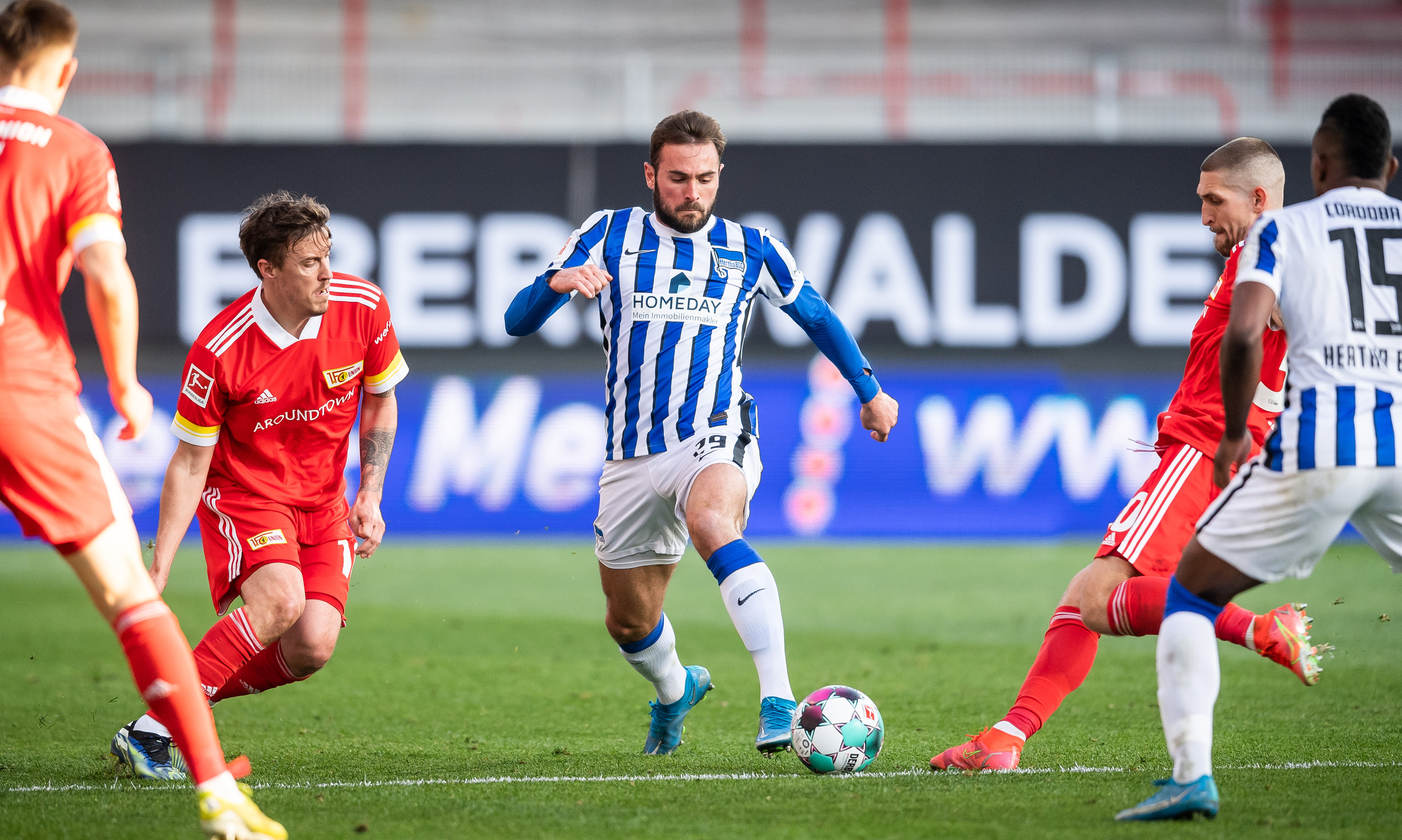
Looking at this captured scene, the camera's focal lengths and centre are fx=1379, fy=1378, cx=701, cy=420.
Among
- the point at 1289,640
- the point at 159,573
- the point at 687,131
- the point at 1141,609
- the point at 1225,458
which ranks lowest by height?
the point at 1289,640

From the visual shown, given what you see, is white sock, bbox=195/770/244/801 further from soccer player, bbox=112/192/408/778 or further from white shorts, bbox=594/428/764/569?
white shorts, bbox=594/428/764/569

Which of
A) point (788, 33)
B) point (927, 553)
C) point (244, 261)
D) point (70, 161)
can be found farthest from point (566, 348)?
point (70, 161)

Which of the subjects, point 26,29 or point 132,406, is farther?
point 26,29

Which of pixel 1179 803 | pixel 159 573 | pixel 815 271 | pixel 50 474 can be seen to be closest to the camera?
pixel 50 474

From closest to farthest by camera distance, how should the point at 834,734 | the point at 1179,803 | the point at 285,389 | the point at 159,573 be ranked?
the point at 1179,803
the point at 159,573
the point at 834,734
the point at 285,389

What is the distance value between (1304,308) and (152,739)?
153 inches

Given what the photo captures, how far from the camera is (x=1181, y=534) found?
4570mm

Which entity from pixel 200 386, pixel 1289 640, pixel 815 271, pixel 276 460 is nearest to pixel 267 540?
pixel 276 460

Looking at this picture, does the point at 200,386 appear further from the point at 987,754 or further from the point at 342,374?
the point at 987,754

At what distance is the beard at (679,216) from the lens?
5.01 metres

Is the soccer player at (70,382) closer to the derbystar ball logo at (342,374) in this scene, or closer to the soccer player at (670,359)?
the derbystar ball logo at (342,374)

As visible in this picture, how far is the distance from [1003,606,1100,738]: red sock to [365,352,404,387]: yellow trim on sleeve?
2.52 metres

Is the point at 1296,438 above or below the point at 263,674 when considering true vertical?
above

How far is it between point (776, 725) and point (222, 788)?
1760mm
